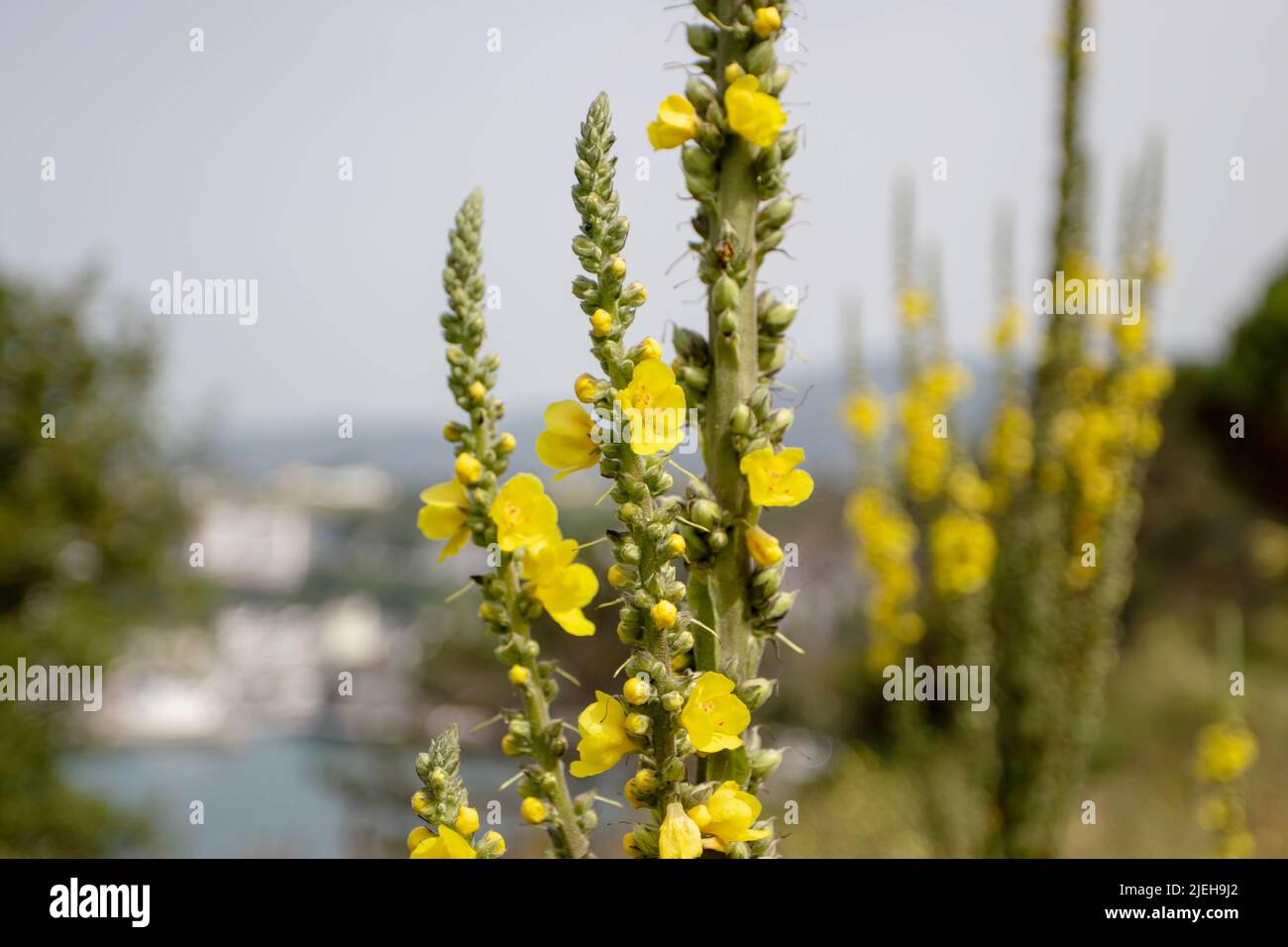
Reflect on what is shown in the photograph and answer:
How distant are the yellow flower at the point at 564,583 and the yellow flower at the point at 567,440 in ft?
0.22

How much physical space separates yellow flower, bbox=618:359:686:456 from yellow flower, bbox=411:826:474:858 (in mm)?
344

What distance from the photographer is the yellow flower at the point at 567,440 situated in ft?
2.68

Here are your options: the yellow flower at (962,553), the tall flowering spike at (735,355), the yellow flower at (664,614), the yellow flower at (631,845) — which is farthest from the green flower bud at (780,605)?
the yellow flower at (962,553)

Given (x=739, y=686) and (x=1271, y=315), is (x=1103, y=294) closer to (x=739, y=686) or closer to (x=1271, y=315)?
(x=739, y=686)

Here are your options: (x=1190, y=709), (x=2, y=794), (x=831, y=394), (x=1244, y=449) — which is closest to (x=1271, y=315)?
(x=1244, y=449)

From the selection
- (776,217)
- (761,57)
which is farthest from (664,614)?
(761,57)

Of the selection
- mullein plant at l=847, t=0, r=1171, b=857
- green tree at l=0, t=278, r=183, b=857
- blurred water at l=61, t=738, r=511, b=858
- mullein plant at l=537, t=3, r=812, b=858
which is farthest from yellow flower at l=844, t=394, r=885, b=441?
green tree at l=0, t=278, r=183, b=857

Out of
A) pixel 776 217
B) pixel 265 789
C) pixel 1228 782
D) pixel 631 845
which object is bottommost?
pixel 265 789

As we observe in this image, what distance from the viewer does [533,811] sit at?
0.81 metres

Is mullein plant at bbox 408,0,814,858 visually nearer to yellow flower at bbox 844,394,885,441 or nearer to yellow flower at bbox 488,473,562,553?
yellow flower at bbox 488,473,562,553

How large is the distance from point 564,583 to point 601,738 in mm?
134

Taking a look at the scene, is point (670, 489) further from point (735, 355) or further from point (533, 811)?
point (533, 811)

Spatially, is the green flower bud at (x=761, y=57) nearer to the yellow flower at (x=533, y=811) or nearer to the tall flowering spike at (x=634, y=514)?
the tall flowering spike at (x=634, y=514)

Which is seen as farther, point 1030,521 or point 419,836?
point 1030,521
